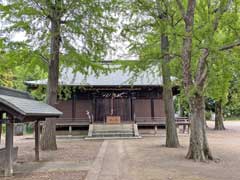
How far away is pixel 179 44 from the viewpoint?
14.0 m

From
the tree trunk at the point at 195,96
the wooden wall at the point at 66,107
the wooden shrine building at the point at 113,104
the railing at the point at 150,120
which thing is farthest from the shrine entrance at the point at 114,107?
the tree trunk at the point at 195,96

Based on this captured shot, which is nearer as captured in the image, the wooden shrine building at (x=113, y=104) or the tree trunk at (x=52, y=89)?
the tree trunk at (x=52, y=89)

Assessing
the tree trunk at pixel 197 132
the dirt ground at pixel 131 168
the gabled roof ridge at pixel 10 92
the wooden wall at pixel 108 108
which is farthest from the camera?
the wooden wall at pixel 108 108

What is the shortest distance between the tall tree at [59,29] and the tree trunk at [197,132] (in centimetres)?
587

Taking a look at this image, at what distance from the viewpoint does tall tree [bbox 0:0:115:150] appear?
12.9 meters

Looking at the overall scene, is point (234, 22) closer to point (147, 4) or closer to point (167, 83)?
point (147, 4)

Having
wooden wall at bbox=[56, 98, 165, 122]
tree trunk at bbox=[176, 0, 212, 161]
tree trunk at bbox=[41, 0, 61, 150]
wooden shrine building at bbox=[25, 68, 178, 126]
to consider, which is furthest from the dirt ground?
wooden wall at bbox=[56, 98, 165, 122]

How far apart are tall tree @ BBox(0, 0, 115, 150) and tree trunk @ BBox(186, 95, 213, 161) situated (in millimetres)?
5874

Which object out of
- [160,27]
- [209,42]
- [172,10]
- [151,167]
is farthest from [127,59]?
[151,167]

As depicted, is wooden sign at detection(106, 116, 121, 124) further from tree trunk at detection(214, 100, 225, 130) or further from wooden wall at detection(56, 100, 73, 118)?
tree trunk at detection(214, 100, 225, 130)

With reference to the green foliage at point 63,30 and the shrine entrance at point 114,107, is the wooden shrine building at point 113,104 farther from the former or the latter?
the green foliage at point 63,30

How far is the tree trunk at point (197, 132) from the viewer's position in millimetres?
10500

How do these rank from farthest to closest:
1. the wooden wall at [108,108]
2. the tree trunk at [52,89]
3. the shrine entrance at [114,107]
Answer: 1. the shrine entrance at [114,107]
2. the wooden wall at [108,108]
3. the tree trunk at [52,89]

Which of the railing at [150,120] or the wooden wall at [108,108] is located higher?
the wooden wall at [108,108]
